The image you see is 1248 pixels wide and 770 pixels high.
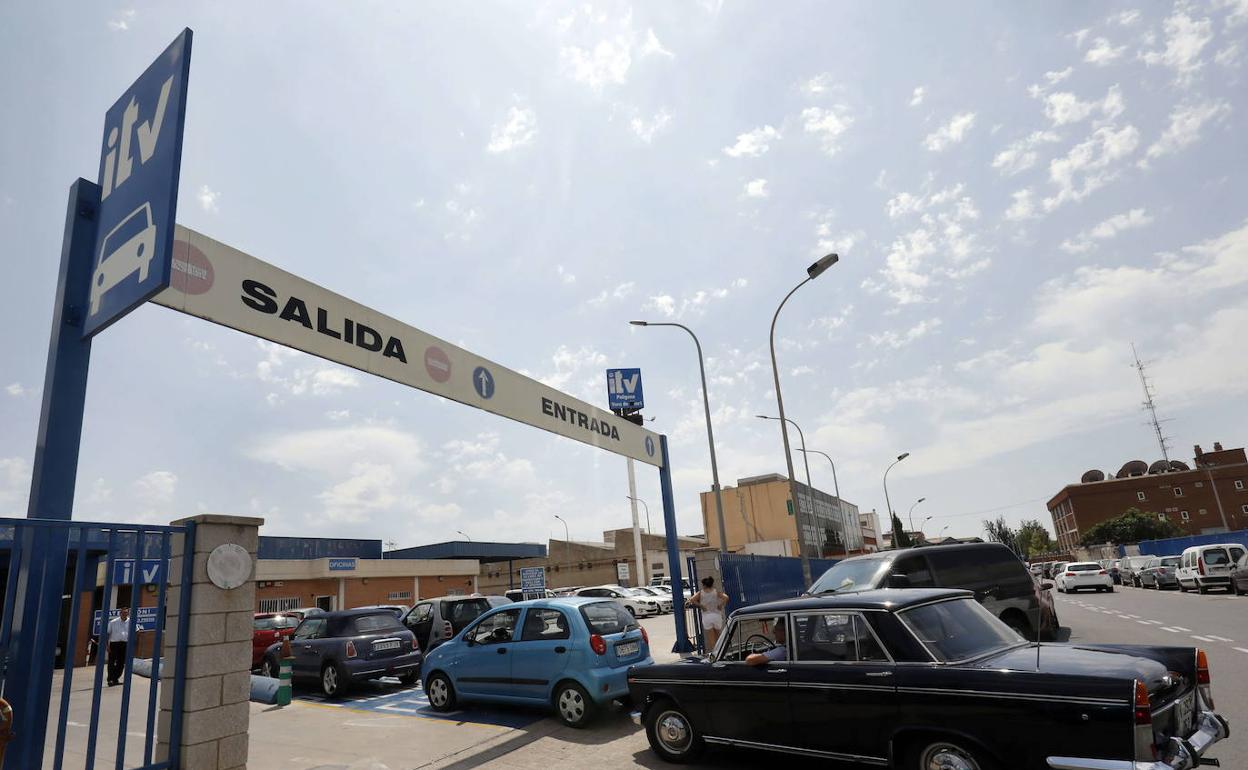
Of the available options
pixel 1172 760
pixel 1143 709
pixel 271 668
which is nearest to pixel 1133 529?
pixel 271 668

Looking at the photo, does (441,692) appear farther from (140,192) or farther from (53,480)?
(140,192)

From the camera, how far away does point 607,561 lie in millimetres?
55500

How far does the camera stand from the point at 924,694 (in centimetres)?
485

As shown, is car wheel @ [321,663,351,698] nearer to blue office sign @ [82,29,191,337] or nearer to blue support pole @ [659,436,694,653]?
blue support pole @ [659,436,694,653]

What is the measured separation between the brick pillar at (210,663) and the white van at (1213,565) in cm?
3039

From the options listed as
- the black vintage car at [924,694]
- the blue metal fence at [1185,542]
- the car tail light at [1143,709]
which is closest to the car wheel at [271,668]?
the black vintage car at [924,694]

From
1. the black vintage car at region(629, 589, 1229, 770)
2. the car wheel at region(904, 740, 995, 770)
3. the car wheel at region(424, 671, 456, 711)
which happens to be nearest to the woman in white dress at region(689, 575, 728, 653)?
the car wheel at region(424, 671, 456, 711)

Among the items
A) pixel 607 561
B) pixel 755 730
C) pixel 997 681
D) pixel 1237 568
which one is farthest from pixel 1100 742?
pixel 607 561

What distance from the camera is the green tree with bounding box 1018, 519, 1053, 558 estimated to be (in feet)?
367

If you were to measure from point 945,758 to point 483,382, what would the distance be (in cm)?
743

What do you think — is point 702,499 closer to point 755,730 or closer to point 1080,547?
point 1080,547

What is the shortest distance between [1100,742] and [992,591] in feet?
28.3

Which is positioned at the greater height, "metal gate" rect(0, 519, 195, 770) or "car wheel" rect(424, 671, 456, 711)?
"metal gate" rect(0, 519, 195, 770)

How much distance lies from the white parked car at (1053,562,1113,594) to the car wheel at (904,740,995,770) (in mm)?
31197
